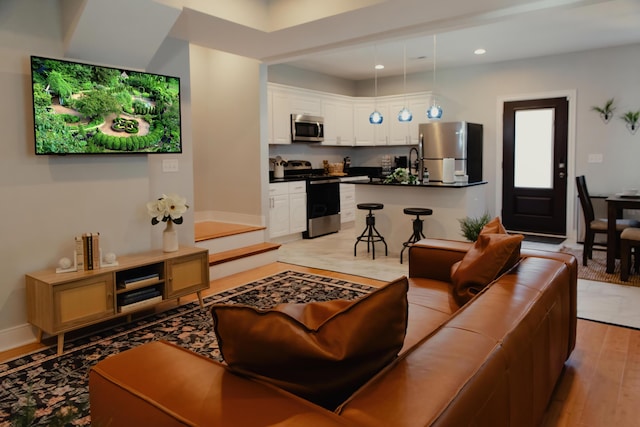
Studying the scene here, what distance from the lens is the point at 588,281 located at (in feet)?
15.2

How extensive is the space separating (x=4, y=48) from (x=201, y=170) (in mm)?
3299

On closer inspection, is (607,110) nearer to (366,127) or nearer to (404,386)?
(366,127)

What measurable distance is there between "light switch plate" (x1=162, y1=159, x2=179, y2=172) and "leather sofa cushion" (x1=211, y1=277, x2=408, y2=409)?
3.42 m

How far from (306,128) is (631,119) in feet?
15.1

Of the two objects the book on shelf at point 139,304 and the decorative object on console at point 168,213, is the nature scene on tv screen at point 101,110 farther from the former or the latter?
the book on shelf at point 139,304

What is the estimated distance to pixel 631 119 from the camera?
631cm

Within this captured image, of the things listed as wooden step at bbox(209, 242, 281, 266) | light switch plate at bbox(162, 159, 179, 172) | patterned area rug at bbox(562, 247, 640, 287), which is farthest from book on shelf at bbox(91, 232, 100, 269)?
patterned area rug at bbox(562, 247, 640, 287)

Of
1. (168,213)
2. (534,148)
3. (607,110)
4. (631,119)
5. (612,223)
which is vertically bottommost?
(612,223)

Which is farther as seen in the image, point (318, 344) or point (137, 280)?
point (137, 280)

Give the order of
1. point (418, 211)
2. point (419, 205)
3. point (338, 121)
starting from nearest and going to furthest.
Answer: point (418, 211) → point (419, 205) → point (338, 121)

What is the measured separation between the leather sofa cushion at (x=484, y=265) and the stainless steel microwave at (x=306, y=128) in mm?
5012

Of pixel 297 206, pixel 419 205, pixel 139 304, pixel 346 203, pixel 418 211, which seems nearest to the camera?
pixel 139 304

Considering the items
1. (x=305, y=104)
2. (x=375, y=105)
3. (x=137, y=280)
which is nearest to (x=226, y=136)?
(x=305, y=104)

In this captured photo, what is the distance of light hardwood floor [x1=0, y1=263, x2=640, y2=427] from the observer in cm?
228
